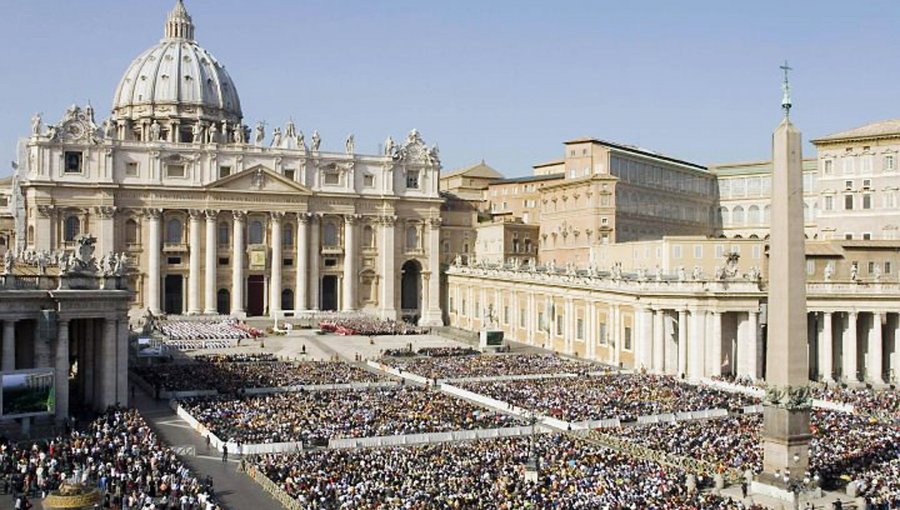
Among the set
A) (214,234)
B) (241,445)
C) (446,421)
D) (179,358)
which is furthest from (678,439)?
(214,234)

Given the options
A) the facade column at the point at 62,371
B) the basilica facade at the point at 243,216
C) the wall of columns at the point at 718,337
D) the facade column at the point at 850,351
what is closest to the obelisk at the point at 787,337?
the facade column at the point at 62,371

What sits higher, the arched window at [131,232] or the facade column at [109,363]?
the arched window at [131,232]

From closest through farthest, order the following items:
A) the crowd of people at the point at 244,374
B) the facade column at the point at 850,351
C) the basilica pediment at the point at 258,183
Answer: the crowd of people at the point at 244,374, the facade column at the point at 850,351, the basilica pediment at the point at 258,183

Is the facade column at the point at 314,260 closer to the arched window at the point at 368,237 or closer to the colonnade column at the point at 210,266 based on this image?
the arched window at the point at 368,237

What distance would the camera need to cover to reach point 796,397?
91.6 feet

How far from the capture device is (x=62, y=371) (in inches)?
1481

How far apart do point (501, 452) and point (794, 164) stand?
39.6 feet

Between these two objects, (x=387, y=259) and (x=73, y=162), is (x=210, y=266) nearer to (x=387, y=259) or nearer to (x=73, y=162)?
(x=73, y=162)

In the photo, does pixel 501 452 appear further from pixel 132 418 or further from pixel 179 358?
pixel 179 358

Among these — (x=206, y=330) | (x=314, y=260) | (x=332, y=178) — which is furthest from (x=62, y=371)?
(x=332, y=178)

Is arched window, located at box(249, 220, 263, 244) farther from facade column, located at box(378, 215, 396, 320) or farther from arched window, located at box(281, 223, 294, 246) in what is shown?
facade column, located at box(378, 215, 396, 320)

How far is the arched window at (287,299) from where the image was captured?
9269 cm

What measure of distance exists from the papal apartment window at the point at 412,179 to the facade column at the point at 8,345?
6213cm

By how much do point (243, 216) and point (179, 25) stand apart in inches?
1837
